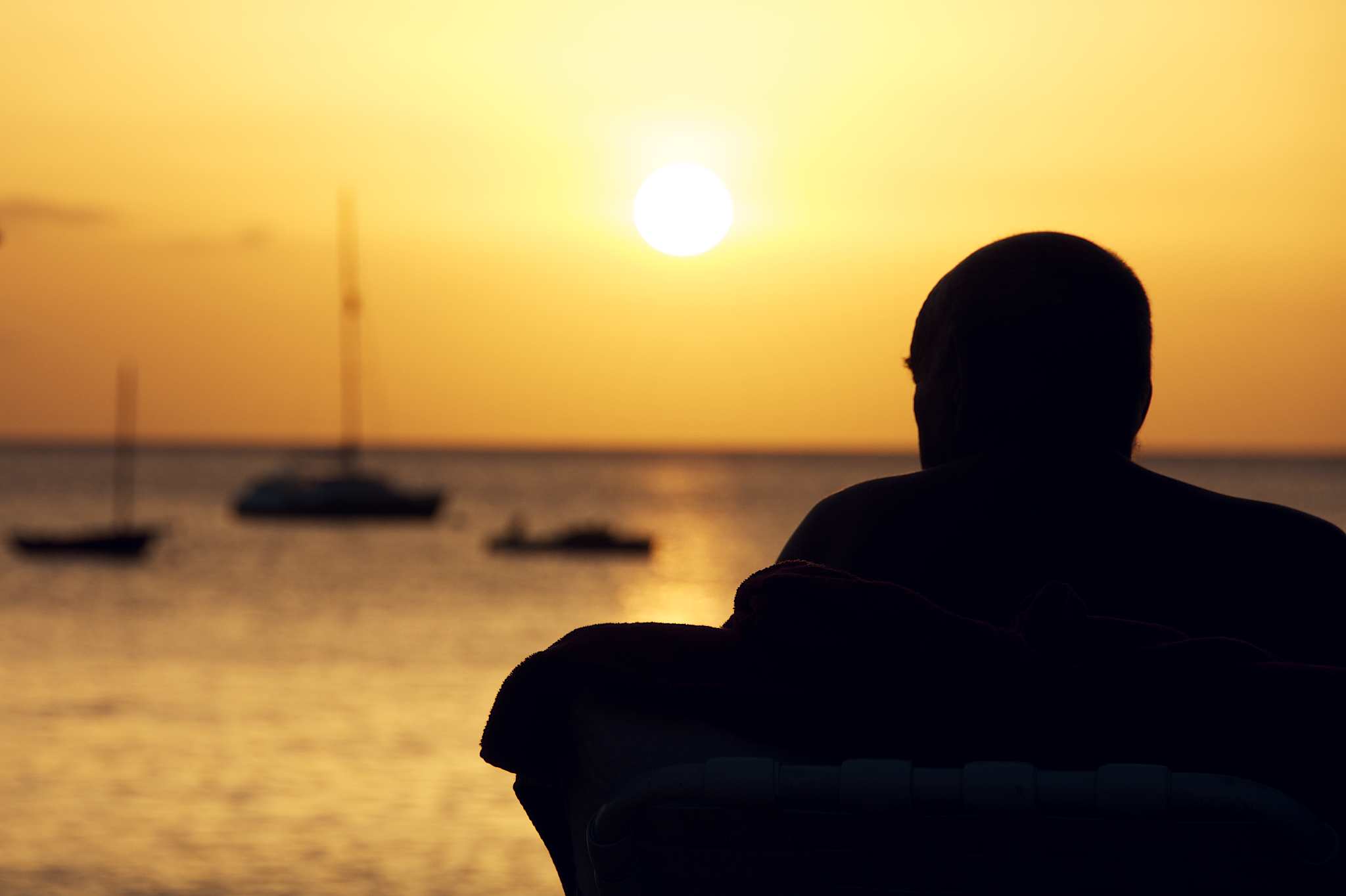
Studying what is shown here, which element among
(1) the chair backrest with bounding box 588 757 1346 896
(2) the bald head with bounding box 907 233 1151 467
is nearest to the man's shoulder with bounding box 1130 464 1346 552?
(2) the bald head with bounding box 907 233 1151 467

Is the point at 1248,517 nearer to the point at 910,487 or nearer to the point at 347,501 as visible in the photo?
→ the point at 910,487

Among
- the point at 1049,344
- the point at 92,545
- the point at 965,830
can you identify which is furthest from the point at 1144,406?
the point at 92,545

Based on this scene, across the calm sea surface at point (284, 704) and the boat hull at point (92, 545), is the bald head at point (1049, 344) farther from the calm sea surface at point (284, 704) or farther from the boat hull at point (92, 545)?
the boat hull at point (92, 545)

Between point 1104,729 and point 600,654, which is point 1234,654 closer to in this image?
point 1104,729

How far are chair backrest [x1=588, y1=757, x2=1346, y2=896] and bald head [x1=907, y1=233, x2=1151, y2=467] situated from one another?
25.8 inches

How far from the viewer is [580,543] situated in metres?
70.0

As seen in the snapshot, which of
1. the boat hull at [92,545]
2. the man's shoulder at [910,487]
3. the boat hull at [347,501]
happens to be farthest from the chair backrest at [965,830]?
the boat hull at [347,501]

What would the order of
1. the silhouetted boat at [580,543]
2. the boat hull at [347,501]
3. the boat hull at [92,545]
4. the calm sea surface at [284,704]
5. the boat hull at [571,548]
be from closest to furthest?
the calm sea surface at [284,704], the boat hull at [92,545], the silhouetted boat at [580,543], the boat hull at [571,548], the boat hull at [347,501]

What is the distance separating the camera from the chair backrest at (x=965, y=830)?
4.70ft

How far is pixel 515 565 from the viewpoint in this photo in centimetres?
6806

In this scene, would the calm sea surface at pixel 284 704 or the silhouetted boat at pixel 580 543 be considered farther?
the silhouetted boat at pixel 580 543

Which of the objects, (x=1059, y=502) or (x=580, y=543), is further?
(x=580, y=543)

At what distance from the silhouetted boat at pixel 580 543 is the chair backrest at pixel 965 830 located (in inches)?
2680

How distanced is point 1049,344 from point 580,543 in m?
68.2
